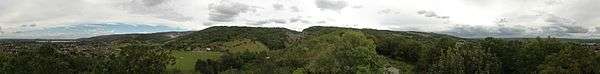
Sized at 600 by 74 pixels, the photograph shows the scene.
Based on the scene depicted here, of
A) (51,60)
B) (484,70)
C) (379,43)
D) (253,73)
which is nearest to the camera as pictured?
(51,60)

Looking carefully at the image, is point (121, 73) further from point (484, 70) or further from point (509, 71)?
point (509, 71)

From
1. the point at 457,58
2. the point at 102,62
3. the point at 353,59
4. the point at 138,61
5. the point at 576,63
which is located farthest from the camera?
the point at 457,58

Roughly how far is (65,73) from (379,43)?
101582 millimetres

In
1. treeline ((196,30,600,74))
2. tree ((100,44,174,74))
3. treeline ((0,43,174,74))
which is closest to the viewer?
tree ((100,44,174,74))

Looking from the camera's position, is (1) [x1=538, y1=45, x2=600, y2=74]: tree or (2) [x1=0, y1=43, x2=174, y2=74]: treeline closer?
(2) [x1=0, y1=43, x2=174, y2=74]: treeline

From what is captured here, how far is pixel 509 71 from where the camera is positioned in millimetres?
100375

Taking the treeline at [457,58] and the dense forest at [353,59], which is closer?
the dense forest at [353,59]

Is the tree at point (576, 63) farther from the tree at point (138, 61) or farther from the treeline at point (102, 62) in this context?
the tree at point (138, 61)

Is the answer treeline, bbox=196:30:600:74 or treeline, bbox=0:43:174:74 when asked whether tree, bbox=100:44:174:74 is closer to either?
treeline, bbox=0:43:174:74

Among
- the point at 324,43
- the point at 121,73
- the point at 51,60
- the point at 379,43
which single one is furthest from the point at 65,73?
the point at 379,43

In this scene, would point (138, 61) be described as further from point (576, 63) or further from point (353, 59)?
point (576, 63)

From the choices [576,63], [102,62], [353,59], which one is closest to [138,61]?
[102,62]

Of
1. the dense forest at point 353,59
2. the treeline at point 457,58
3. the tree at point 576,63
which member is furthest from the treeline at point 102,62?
the tree at point 576,63

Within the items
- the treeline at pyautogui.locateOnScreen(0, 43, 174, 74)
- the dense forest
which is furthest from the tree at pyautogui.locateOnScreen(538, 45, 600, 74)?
the treeline at pyautogui.locateOnScreen(0, 43, 174, 74)
